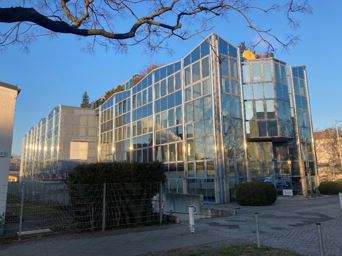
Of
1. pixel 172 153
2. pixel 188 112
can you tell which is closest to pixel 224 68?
pixel 188 112

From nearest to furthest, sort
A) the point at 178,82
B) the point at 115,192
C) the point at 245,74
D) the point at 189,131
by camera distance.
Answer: the point at 115,192 < the point at 189,131 < the point at 245,74 < the point at 178,82

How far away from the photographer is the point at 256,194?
2023 centimetres

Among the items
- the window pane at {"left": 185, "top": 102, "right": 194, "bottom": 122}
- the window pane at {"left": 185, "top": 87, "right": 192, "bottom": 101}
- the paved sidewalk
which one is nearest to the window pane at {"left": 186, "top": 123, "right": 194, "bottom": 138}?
the window pane at {"left": 185, "top": 102, "right": 194, "bottom": 122}

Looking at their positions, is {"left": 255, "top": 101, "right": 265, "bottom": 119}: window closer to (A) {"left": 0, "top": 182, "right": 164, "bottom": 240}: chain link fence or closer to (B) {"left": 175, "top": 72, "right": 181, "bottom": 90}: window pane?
(B) {"left": 175, "top": 72, "right": 181, "bottom": 90}: window pane

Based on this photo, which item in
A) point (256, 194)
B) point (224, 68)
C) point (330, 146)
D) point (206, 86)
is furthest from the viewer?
point (330, 146)

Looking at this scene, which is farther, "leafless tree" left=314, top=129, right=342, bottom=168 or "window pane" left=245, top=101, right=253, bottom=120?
"leafless tree" left=314, top=129, right=342, bottom=168

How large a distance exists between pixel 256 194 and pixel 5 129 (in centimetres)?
1498

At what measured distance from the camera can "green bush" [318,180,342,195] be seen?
28.2 m

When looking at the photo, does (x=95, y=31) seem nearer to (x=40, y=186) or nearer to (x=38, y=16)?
(x=38, y=16)

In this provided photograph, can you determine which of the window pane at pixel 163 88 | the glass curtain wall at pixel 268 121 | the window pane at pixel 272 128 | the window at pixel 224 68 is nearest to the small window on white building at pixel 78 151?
the window pane at pixel 163 88

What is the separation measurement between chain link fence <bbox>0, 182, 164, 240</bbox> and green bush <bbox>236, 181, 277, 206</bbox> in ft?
31.8

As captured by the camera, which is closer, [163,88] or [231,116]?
[231,116]

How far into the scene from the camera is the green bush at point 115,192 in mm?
10656

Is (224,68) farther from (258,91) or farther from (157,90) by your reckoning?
(157,90)
